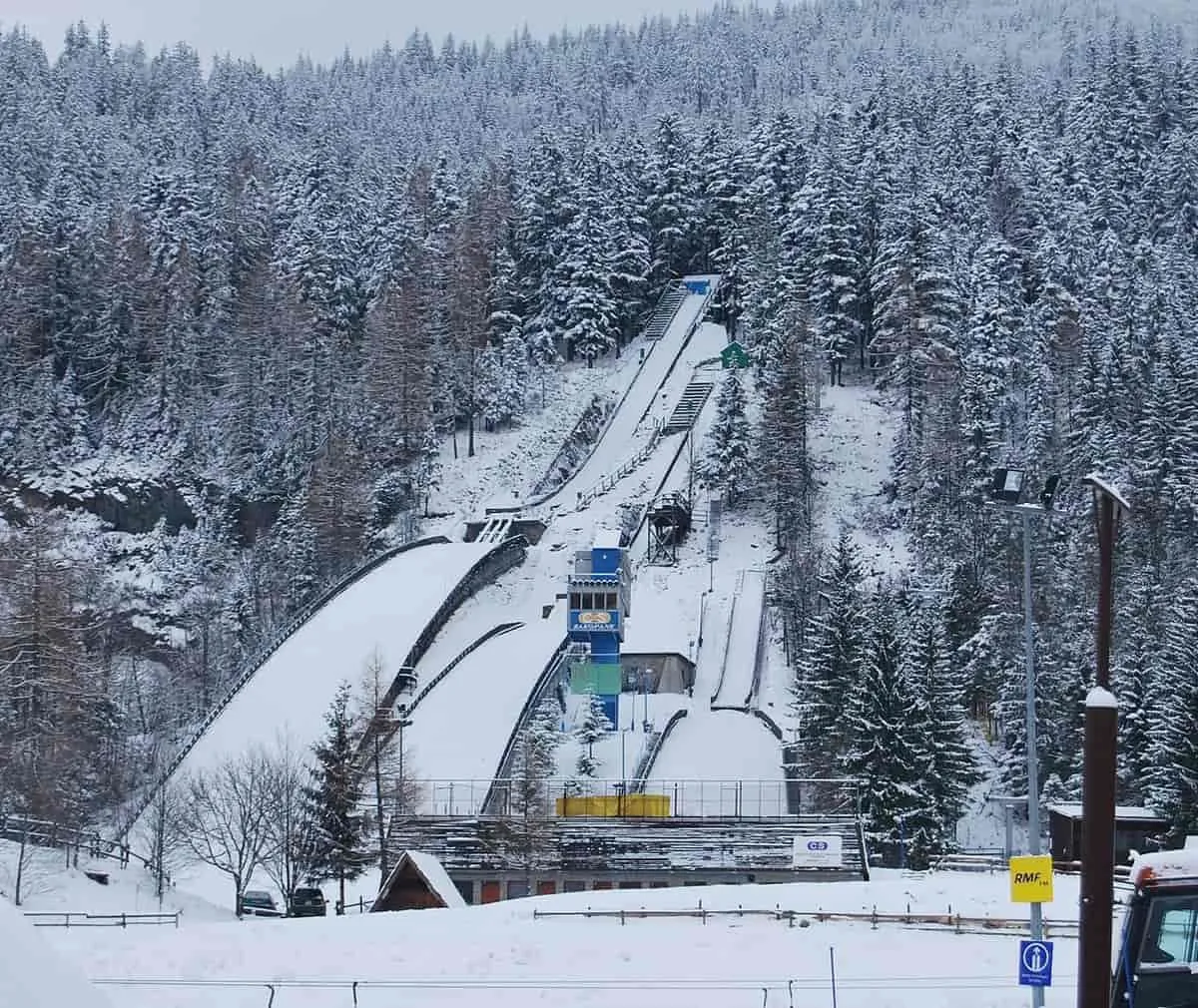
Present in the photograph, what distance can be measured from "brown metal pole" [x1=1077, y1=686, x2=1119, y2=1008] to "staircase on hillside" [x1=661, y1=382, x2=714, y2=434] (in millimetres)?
74949

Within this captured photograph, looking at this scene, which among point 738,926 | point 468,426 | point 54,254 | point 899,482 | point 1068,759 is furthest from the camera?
point 54,254

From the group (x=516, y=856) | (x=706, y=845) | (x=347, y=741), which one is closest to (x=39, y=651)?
(x=347, y=741)

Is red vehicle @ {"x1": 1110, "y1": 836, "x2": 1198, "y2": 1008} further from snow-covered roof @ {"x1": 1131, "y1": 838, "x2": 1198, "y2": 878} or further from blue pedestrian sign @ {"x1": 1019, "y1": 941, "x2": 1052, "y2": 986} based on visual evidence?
blue pedestrian sign @ {"x1": 1019, "y1": 941, "x2": 1052, "y2": 986}

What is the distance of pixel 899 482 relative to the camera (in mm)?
73750

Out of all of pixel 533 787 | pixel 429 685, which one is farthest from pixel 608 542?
pixel 533 787

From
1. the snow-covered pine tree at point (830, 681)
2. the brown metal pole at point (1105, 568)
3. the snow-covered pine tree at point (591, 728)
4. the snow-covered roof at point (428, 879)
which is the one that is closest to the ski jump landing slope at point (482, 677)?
the snow-covered pine tree at point (591, 728)

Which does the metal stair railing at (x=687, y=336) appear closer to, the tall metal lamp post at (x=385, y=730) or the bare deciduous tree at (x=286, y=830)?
the tall metal lamp post at (x=385, y=730)

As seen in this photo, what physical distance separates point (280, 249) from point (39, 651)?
5686cm

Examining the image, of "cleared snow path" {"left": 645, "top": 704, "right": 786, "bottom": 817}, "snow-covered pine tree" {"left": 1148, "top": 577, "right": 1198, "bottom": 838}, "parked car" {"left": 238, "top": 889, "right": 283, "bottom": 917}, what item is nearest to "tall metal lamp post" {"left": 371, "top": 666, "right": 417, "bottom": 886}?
"parked car" {"left": 238, "top": 889, "right": 283, "bottom": 917}

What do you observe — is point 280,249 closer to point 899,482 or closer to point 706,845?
point 899,482

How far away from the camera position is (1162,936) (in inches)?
378

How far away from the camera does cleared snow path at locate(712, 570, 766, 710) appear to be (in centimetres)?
5803

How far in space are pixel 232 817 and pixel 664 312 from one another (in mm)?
65065

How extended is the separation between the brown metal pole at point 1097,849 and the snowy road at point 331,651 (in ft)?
127
